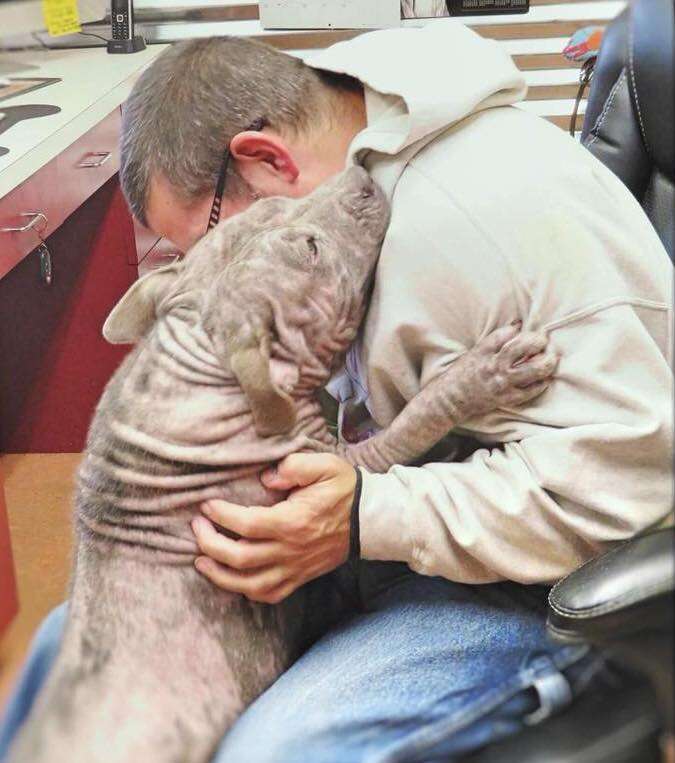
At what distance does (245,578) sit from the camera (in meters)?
0.95

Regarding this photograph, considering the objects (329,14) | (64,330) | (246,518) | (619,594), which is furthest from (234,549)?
(329,14)

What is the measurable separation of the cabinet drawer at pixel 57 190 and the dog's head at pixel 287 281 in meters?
0.11

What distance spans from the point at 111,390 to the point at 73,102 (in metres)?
0.84

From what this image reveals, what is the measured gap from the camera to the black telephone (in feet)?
3.88

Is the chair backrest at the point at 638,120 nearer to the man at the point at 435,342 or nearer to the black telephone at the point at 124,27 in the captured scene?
the man at the point at 435,342

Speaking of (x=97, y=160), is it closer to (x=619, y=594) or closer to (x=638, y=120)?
(x=638, y=120)

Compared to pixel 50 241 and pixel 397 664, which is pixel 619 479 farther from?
pixel 50 241

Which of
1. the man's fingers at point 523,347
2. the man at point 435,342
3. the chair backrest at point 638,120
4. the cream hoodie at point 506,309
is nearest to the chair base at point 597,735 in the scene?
the man at point 435,342

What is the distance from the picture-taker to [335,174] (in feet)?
3.37

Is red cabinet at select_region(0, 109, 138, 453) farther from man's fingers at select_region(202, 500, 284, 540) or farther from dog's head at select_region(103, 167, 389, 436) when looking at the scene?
man's fingers at select_region(202, 500, 284, 540)

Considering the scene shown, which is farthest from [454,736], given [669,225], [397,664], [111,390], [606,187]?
[669,225]

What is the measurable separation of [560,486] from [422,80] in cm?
40

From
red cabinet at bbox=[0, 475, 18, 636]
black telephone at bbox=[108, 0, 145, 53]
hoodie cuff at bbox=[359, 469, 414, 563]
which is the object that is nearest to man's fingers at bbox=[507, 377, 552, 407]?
hoodie cuff at bbox=[359, 469, 414, 563]

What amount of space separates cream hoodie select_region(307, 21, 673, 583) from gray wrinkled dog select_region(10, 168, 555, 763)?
3 centimetres
